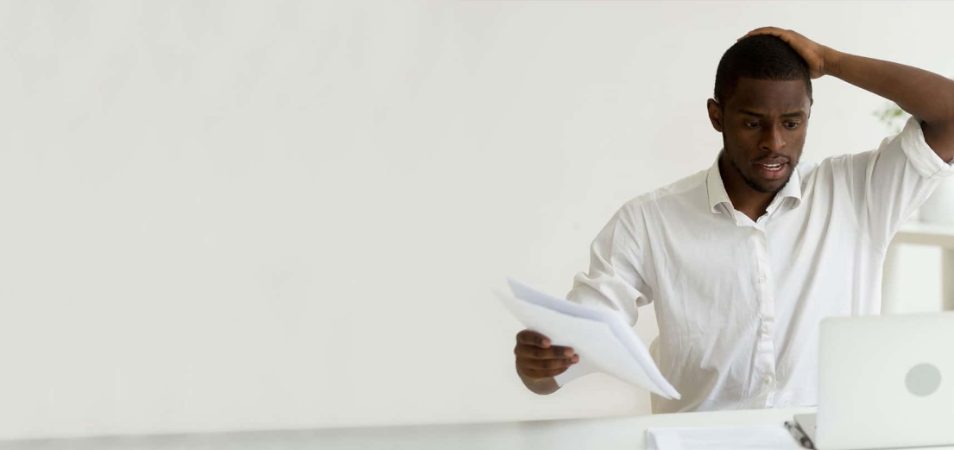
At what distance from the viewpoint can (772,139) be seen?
1.85 m

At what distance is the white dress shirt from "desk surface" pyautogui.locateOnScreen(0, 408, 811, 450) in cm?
36

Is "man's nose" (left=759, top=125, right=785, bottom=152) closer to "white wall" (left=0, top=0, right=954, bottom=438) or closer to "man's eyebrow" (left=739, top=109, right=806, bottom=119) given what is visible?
"man's eyebrow" (left=739, top=109, right=806, bottom=119)

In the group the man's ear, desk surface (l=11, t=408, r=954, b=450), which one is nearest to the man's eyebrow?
the man's ear

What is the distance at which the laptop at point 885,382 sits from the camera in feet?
4.32

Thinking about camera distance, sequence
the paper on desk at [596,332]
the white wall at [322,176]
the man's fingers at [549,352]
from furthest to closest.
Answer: the white wall at [322,176] < the man's fingers at [549,352] < the paper on desk at [596,332]

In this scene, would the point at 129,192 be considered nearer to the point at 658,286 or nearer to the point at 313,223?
the point at 313,223

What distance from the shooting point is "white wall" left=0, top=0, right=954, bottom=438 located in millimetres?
3459

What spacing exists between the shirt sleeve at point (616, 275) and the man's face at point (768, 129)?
25 centimetres

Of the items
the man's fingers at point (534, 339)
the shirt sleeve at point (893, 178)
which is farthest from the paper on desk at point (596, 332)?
the shirt sleeve at point (893, 178)

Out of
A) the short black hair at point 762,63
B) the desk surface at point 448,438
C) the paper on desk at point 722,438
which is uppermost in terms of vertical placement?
the short black hair at point 762,63

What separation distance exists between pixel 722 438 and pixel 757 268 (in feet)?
1.71

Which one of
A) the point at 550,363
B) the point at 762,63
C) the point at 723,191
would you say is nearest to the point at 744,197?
the point at 723,191

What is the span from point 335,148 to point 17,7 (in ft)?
3.70

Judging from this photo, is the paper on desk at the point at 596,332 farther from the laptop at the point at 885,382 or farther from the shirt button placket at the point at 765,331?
the shirt button placket at the point at 765,331
